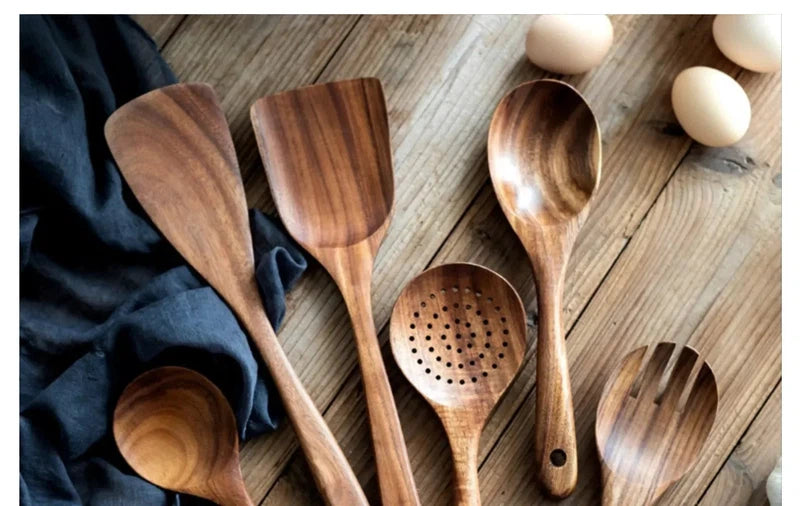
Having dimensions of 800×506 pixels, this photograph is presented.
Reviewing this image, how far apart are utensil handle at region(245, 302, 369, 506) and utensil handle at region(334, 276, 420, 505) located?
0.02 m

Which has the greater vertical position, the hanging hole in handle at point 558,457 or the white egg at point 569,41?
the white egg at point 569,41

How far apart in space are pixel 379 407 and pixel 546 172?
24cm

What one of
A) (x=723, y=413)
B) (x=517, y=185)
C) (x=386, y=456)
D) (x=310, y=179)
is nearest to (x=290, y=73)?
(x=310, y=179)

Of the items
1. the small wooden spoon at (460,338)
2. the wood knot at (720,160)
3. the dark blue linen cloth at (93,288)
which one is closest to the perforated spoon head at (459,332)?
the small wooden spoon at (460,338)

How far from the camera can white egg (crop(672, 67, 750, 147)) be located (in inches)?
31.6

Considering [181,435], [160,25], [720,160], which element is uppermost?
[720,160]

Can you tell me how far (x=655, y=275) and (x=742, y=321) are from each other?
0.26 feet

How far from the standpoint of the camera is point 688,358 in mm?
772

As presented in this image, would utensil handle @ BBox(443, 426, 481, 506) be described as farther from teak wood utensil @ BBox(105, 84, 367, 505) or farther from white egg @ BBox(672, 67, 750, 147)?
white egg @ BBox(672, 67, 750, 147)

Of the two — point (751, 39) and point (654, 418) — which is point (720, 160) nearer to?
point (751, 39)

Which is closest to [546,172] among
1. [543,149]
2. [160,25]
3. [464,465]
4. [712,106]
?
[543,149]

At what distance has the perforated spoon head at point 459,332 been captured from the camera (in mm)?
779

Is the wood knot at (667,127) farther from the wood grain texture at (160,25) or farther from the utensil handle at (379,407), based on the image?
the wood grain texture at (160,25)

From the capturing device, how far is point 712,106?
803mm
